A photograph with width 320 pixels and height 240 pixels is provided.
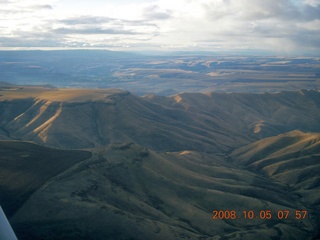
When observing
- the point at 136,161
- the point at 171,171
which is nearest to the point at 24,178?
the point at 136,161

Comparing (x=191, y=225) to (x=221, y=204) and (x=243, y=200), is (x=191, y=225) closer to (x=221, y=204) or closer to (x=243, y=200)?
(x=221, y=204)

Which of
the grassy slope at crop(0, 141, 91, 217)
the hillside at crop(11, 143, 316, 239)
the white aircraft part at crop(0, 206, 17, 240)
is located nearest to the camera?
the white aircraft part at crop(0, 206, 17, 240)

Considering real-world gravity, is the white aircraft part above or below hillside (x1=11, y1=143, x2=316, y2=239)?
above

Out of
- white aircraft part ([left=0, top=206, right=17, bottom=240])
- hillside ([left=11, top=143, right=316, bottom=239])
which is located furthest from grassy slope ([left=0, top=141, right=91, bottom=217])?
white aircraft part ([left=0, top=206, right=17, bottom=240])

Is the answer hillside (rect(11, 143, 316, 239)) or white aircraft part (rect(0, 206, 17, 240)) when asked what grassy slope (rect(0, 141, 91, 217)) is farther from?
white aircraft part (rect(0, 206, 17, 240))

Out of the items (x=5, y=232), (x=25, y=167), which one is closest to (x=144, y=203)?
(x=25, y=167)

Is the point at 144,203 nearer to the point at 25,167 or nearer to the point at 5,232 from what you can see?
the point at 25,167
